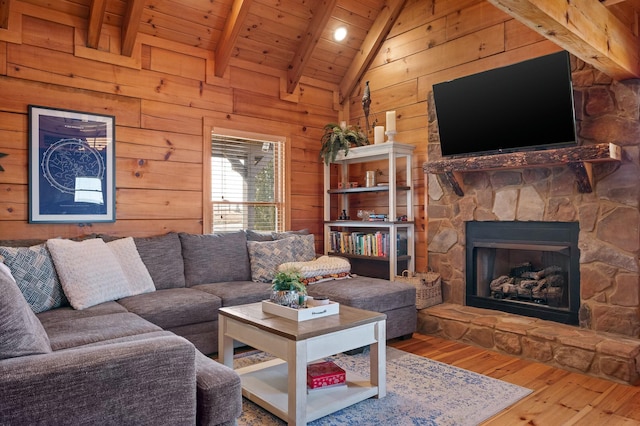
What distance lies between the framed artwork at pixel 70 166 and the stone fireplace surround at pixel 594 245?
290cm

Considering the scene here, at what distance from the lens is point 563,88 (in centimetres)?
308

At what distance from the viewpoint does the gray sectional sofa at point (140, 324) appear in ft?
4.36

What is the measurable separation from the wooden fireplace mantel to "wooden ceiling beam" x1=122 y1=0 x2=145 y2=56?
8.54ft

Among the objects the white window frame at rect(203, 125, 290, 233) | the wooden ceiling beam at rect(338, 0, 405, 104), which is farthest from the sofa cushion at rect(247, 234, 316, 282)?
the wooden ceiling beam at rect(338, 0, 405, 104)

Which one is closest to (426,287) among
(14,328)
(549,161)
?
(549,161)

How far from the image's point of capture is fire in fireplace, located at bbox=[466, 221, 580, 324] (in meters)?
3.36

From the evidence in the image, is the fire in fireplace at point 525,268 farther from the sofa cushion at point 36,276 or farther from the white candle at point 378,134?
the sofa cushion at point 36,276

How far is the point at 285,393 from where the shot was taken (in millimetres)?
2385

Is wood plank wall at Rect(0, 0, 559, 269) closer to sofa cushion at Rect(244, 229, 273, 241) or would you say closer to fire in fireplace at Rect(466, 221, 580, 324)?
sofa cushion at Rect(244, 229, 273, 241)

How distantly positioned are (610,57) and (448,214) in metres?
1.79

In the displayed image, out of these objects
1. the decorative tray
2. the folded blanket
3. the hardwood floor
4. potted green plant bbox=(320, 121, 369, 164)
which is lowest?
the hardwood floor

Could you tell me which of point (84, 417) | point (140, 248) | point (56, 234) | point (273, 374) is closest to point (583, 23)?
point (273, 374)

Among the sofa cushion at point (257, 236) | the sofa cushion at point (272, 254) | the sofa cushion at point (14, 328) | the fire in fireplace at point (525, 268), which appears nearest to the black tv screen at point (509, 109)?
the fire in fireplace at point (525, 268)

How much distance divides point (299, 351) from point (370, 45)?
3.65m
